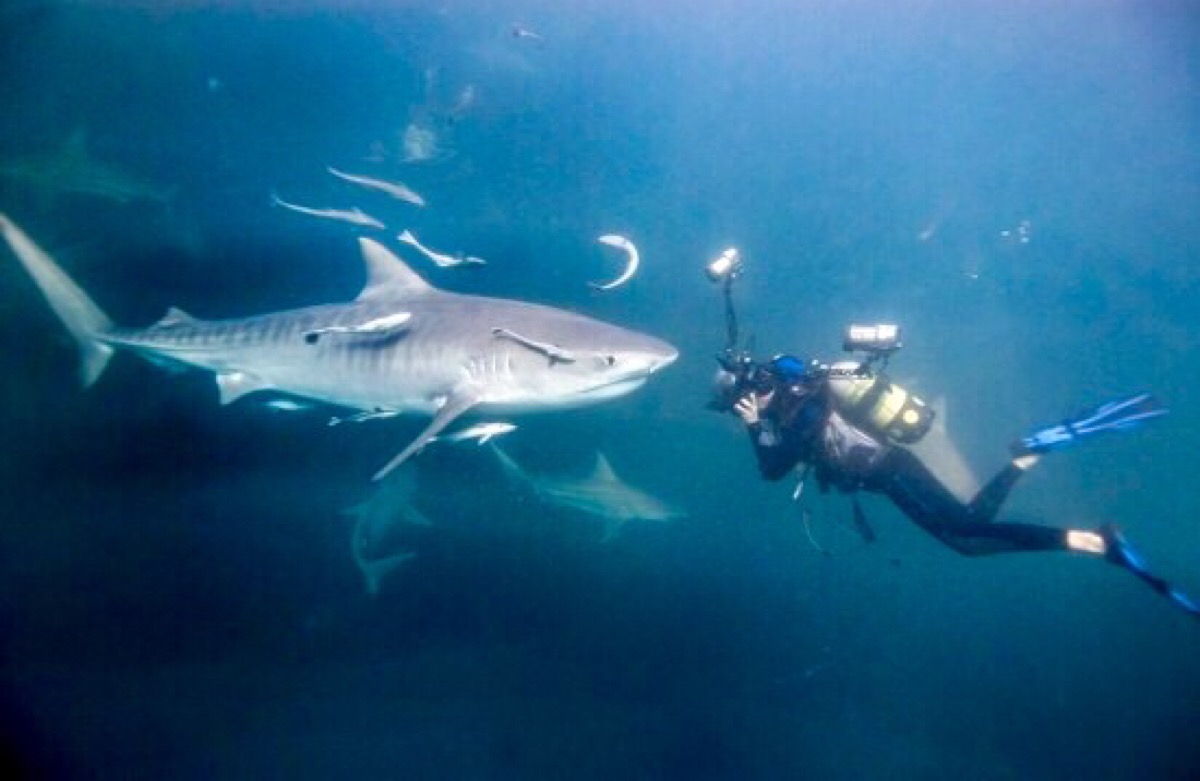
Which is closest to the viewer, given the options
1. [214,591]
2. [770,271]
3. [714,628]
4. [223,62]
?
[214,591]

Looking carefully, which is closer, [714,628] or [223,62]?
[714,628]

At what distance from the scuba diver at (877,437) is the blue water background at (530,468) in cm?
665

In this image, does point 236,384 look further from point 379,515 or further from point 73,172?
point 73,172

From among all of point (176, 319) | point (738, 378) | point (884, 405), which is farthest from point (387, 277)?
point (884, 405)

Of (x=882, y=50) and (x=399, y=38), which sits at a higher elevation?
(x=882, y=50)

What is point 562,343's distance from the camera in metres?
5.75

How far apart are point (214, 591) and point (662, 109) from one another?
93.8 feet

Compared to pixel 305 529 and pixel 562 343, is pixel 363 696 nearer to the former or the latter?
pixel 305 529

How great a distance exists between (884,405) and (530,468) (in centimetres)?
1038

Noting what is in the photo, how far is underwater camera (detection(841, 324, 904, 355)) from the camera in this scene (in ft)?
18.4

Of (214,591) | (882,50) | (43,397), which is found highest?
(882,50)

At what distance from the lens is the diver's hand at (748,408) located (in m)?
6.27

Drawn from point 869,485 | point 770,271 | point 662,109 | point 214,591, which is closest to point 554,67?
point 662,109

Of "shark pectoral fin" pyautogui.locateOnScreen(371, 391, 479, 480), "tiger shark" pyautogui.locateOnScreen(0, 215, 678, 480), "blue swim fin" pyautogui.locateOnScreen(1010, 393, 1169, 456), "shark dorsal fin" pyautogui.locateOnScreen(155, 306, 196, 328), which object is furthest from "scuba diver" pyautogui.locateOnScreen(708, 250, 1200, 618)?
"shark dorsal fin" pyautogui.locateOnScreen(155, 306, 196, 328)
